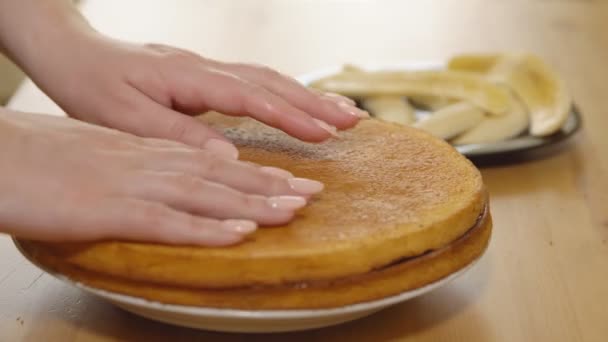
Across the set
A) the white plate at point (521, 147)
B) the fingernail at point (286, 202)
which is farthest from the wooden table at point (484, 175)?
the fingernail at point (286, 202)

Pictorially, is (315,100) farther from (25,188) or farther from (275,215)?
(25,188)

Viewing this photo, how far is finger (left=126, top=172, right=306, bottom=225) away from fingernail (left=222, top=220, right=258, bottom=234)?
0.04 ft

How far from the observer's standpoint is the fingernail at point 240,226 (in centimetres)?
73

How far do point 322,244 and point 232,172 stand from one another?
119mm

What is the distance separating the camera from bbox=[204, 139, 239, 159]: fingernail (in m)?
0.89

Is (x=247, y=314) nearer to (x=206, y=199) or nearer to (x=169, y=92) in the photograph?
(x=206, y=199)

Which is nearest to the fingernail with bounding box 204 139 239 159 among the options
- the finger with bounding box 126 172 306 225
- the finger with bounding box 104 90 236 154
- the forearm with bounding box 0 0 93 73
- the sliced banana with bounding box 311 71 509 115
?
the finger with bounding box 104 90 236 154

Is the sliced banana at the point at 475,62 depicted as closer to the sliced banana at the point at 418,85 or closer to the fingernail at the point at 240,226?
the sliced banana at the point at 418,85

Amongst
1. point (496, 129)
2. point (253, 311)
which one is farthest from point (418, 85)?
point (253, 311)

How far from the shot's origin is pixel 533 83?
57.4 inches

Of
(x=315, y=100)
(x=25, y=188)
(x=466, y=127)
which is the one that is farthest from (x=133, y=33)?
(x=25, y=188)

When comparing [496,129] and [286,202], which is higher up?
[286,202]

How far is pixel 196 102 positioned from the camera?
0.98 meters

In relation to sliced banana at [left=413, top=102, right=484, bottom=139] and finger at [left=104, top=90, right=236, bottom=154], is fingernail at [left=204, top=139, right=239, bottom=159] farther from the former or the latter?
sliced banana at [left=413, top=102, right=484, bottom=139]
